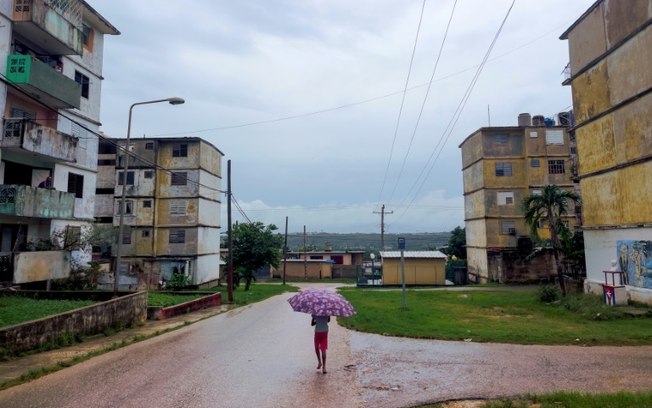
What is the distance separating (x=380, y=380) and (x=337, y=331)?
6494 mm

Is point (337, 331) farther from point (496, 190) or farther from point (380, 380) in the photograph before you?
point (496, 190)

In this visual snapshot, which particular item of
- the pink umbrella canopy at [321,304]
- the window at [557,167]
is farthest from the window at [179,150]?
the pink umbrella canopy at [321,304]

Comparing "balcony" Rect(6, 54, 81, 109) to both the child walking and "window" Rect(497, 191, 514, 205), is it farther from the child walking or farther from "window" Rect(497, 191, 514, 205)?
"window" Rect(497, 191, 514, 205)

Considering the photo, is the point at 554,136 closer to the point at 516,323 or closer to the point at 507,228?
the point at 507,228

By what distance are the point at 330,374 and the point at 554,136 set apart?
44.0 meters

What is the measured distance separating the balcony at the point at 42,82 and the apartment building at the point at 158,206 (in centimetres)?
1746

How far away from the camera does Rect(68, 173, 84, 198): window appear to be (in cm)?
2616

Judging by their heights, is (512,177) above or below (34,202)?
above

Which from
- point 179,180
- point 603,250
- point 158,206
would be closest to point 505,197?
point 603,250

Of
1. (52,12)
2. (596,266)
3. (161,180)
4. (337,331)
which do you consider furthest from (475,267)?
(52,12)

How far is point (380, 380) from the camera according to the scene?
26.8ft

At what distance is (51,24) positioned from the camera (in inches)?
872

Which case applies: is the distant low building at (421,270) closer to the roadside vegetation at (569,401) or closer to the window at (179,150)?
the window at (179,150)

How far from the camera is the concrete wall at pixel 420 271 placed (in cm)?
4600
